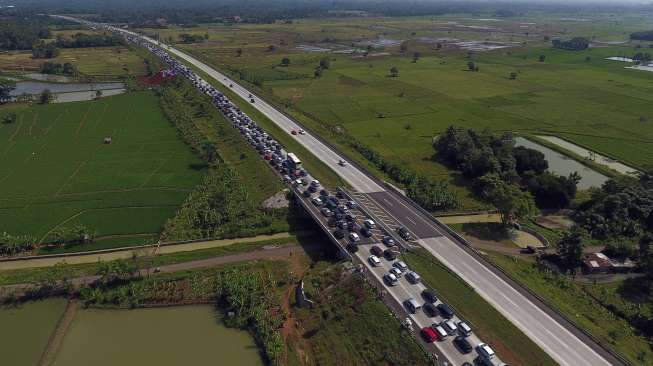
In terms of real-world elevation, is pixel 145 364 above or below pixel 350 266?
below

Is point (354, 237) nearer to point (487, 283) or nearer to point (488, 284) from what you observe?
point (487, 283)

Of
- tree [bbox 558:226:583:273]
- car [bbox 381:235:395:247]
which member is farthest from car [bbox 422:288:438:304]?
tree [bbox 558:226:583:273]

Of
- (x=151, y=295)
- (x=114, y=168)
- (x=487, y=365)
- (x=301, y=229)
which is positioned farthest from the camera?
(x=114, y=168)

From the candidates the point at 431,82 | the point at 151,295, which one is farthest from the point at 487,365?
the point at 431,82

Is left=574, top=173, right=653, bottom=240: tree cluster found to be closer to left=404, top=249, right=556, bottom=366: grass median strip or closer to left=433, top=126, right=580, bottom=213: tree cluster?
left=433, top=126, right=580, bottom=213: tree cluster

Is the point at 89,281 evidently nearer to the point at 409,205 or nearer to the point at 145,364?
the point at 145,364

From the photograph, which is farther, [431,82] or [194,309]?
[431,82]

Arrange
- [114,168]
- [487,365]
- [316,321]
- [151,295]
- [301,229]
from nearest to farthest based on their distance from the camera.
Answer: [487,365]
[316,321]
[151,295]
[301,229]
[114,168]
